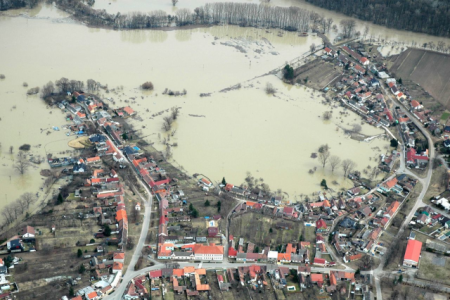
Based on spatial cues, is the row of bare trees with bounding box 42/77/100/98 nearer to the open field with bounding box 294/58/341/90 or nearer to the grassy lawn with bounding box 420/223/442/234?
the open field with bounding box 294/58/341/90

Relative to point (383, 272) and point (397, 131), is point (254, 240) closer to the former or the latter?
point (383, 272)

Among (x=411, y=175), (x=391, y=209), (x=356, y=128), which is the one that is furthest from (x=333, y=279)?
Result: (x=356, y=128)

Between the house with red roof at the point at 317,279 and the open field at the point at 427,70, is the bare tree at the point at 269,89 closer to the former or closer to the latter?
the open field at the point at 427,70

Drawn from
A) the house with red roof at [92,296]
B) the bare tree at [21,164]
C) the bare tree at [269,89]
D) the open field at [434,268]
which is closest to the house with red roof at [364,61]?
the bare tree at [269,89]

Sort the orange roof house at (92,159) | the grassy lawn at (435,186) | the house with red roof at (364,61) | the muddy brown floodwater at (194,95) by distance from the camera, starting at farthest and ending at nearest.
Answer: the house with red roof at (364,61) → the muddy brown floodwater at (194,95) → the orange roof house at (92,159) → the grassy lawn at (435,186)

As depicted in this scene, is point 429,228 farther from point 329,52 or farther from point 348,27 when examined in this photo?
point 348,27

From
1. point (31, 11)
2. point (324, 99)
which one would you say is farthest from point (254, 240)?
point (31, 11)
